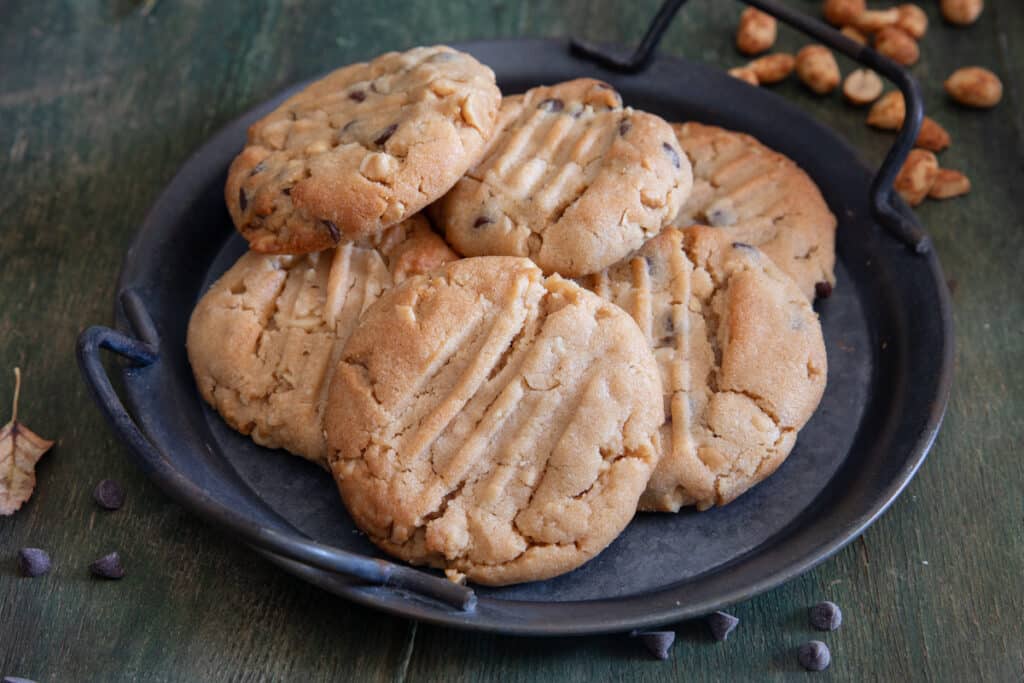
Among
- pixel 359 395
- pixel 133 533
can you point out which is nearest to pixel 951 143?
pixel 359 395

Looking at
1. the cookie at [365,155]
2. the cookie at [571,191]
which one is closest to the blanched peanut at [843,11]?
the cookie at [571,191]

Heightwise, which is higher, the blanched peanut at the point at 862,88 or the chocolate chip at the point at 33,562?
the blanched peanut at the point at 862,88

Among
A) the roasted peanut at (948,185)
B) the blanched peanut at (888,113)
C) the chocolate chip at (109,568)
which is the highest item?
the blanched peanut at (888,113)

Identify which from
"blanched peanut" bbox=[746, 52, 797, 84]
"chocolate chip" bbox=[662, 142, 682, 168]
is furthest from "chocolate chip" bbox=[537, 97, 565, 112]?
"blanched peanut" bbox=[746, 52, 797, 84]

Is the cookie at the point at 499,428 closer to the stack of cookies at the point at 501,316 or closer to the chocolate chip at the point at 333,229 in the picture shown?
the stack of cookies at the point at 501,316

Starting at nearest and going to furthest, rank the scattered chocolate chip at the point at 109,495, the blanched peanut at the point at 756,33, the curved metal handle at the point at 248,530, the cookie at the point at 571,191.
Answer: the curved metal handle at the point at 248,530 < the cookie at the point at 571,191 < the scattered chocolate chip at the point at 109,495 < the blanched peanut at the point at 756,33

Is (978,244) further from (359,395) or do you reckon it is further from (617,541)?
(359,395)
